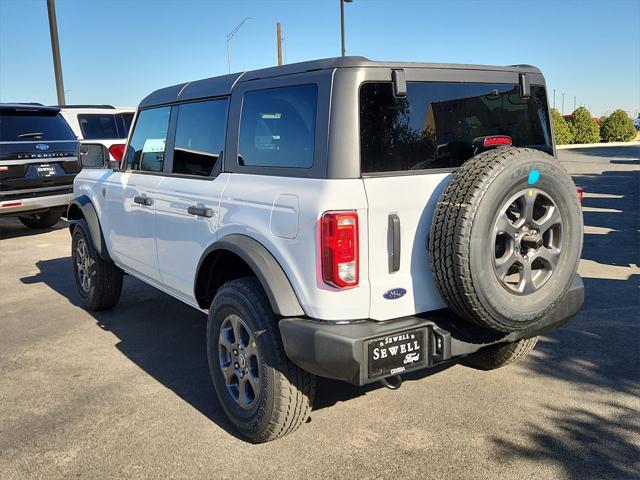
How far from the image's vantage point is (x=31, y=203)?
365 inches

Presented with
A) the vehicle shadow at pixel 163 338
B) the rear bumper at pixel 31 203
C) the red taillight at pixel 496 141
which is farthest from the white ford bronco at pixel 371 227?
the rear bumper at pixel 31 203

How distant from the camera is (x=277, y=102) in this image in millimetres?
3166

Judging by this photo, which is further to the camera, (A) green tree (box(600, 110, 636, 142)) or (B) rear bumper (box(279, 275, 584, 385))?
(A) green tree (box(600, 110, 636, 142))

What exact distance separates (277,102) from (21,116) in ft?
26.2

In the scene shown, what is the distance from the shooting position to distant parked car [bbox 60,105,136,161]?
452 inches

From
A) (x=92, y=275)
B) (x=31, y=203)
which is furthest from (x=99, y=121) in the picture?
(x=92, y=275)

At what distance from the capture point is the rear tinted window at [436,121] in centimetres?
283

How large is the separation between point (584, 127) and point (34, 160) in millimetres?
36538

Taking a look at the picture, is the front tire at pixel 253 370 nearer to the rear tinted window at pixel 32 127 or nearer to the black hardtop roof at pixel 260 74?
the black hardtop roof at pixel 260 74

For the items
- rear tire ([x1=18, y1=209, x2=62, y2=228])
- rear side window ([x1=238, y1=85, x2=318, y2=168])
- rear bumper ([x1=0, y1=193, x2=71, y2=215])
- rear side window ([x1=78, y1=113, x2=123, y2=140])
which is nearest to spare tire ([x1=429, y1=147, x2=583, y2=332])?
rear side window ([x1=238, y1=85, x2=318, y2=168])

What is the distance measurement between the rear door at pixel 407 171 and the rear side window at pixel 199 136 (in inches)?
45.0

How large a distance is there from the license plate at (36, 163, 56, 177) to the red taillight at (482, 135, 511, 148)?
324 inches

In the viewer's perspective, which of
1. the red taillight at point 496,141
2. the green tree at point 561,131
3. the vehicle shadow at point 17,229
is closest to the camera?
the red taillight at point 496,141

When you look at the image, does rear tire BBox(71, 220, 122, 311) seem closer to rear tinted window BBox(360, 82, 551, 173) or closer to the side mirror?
the side mirror
